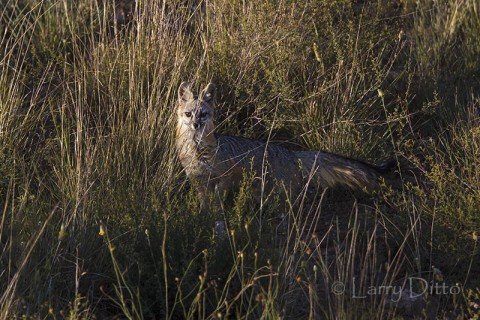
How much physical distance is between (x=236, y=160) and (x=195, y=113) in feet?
1.42

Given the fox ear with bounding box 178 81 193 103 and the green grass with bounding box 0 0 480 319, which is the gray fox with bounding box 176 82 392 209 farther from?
the green grass with bounding box 0 0 480 319

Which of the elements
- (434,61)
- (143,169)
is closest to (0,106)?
(143,169)

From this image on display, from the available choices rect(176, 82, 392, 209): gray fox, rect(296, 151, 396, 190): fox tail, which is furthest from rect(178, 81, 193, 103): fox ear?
rect(296, 151, 396, 190): fox tail

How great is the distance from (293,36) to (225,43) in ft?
1.72

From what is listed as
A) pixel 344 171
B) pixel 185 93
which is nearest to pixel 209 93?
pixel 185 93

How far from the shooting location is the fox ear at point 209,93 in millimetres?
6348

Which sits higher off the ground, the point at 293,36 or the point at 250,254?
the point at 293,36

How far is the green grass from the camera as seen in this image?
4.60m

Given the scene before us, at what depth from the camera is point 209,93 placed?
252 inches

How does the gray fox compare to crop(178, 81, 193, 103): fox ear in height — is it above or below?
below

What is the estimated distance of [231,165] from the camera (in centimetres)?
641

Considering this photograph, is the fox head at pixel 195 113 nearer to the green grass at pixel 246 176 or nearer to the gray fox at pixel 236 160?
the gray fox at pixel 236 160

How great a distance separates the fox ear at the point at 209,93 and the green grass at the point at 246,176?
0.15 m

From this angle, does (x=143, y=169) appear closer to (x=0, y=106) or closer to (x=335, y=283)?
(x=0, y=106)
